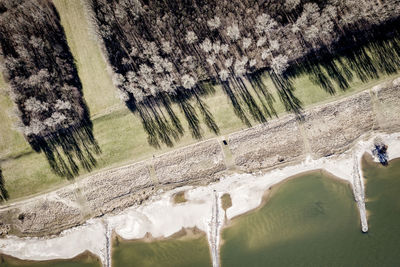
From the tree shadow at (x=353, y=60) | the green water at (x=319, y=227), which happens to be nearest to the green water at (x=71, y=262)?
the green water at (x=319, y=227)

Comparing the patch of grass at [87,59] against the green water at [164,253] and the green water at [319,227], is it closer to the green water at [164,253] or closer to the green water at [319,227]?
the green water at [164,253]

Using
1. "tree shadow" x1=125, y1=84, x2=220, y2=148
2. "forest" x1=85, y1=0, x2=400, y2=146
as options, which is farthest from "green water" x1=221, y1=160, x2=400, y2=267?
"tree shadow" x1=125, y1=84, x2=220, y2=148

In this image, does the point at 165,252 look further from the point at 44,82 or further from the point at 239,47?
the point at 239,47

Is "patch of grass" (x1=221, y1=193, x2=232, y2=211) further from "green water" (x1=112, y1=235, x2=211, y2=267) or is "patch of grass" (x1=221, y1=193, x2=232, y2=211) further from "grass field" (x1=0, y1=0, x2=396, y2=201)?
"grass field" (x1=0, y1=0, x2=396, y2=201)

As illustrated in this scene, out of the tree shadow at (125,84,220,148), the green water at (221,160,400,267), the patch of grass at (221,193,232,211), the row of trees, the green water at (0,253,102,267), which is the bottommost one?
the green water at (221,160,400,267)

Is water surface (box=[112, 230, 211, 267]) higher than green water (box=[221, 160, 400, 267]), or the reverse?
water surface (box=[112, 230, 211, 267])

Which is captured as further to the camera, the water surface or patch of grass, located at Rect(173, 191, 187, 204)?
the water surface

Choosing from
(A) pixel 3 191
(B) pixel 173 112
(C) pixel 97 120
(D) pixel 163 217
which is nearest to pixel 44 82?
(C) pixel 97 120
